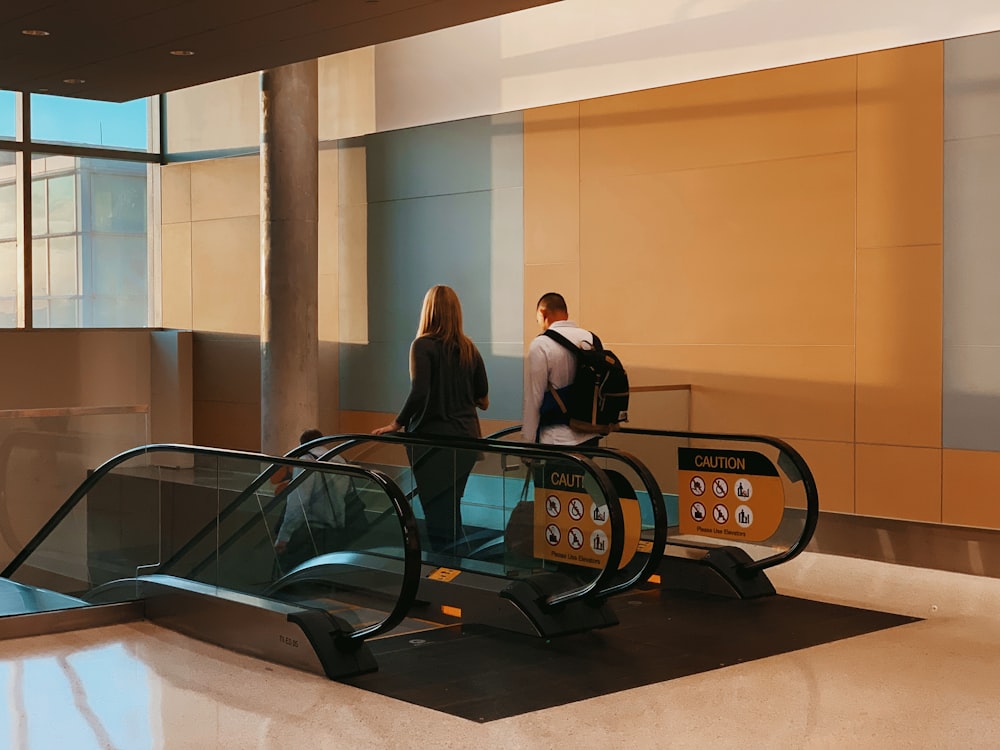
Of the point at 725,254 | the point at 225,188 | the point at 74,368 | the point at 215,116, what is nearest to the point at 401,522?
the point at 725,254

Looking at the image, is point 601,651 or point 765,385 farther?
point 765,385

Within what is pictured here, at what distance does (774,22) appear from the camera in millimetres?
8469

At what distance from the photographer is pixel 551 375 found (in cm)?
668

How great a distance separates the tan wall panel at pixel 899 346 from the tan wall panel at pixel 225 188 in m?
7.13

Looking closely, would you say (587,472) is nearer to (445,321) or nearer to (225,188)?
(445,321)

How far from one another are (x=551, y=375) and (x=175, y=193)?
27.5 feet

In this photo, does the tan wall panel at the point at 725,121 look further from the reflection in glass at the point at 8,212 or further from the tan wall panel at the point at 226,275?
the reflection in glass at the point at 8,212

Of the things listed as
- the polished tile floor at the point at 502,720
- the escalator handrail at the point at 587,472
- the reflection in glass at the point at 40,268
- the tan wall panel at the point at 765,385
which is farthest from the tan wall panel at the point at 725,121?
the reflection in glass at the point at 40,268

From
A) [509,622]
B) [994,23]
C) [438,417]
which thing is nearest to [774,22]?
[994,23]

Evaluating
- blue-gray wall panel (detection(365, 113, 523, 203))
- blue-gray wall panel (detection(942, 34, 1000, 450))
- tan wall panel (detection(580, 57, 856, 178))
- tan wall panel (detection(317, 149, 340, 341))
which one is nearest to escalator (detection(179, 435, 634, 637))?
blue-gray wall panel (detection(942, 34, 1000, 450))

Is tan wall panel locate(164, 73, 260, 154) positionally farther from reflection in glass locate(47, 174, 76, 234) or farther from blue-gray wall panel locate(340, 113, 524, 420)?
blue-gray wall panel locate(340, 113, 524, 420)

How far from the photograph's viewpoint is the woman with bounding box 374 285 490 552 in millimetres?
6336

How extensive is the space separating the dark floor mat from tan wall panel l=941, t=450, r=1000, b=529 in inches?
64.2

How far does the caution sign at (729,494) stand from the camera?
655cm
